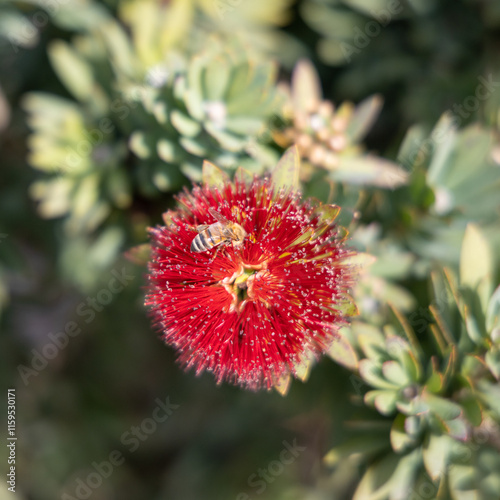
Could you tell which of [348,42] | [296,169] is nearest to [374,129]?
[348,42]

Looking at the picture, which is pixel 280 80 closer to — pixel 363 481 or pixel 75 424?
pixel 363 481

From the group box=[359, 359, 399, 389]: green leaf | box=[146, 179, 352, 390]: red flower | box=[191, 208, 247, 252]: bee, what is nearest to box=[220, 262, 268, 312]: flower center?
box=[146, 179, 352, 390]: red flower

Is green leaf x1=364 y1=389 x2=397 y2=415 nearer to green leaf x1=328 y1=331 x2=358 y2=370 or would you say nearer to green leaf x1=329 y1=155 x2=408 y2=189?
green leaf x1=328 y1=331 x2=358 y2=370

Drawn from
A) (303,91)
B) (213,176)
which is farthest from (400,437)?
(303,91)

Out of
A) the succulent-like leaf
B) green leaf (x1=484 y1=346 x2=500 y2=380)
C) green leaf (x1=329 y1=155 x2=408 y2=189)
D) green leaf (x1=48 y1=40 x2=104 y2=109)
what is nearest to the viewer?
green leaf (x1=484 y1=346 x2=500 y2=380)

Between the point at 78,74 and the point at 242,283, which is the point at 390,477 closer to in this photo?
the point at 242,283
